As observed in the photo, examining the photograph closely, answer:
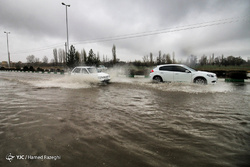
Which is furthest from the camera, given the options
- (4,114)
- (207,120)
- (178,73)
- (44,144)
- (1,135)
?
(178,73)

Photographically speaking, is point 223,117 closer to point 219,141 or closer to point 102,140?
point 219,141

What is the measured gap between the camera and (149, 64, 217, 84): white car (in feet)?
30.0

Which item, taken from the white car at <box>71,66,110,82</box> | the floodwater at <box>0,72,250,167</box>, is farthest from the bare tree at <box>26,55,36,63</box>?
the floodwater at <box>0,72,250,167</box>

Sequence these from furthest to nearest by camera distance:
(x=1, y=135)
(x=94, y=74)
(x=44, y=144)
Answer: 1. (x=94, y=74)
2. (x=1, y=135)
3. (x=44, y=144)

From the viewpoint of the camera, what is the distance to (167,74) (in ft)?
33.6

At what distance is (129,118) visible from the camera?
3738 millimetres

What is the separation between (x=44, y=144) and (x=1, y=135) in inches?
44.6

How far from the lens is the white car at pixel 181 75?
915 cm

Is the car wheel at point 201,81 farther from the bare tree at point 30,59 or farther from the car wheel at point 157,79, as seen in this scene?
the bare tree at point 30,59

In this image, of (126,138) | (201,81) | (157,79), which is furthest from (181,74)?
(126,138)

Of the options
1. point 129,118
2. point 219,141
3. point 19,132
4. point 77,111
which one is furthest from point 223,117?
point 19,132

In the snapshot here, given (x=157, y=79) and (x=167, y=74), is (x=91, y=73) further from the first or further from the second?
(x=167, y=74)

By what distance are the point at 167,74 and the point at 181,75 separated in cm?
100

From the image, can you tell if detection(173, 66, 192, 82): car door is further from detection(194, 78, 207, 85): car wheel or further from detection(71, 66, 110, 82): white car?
detection(71, 66, 110, 82): white car
